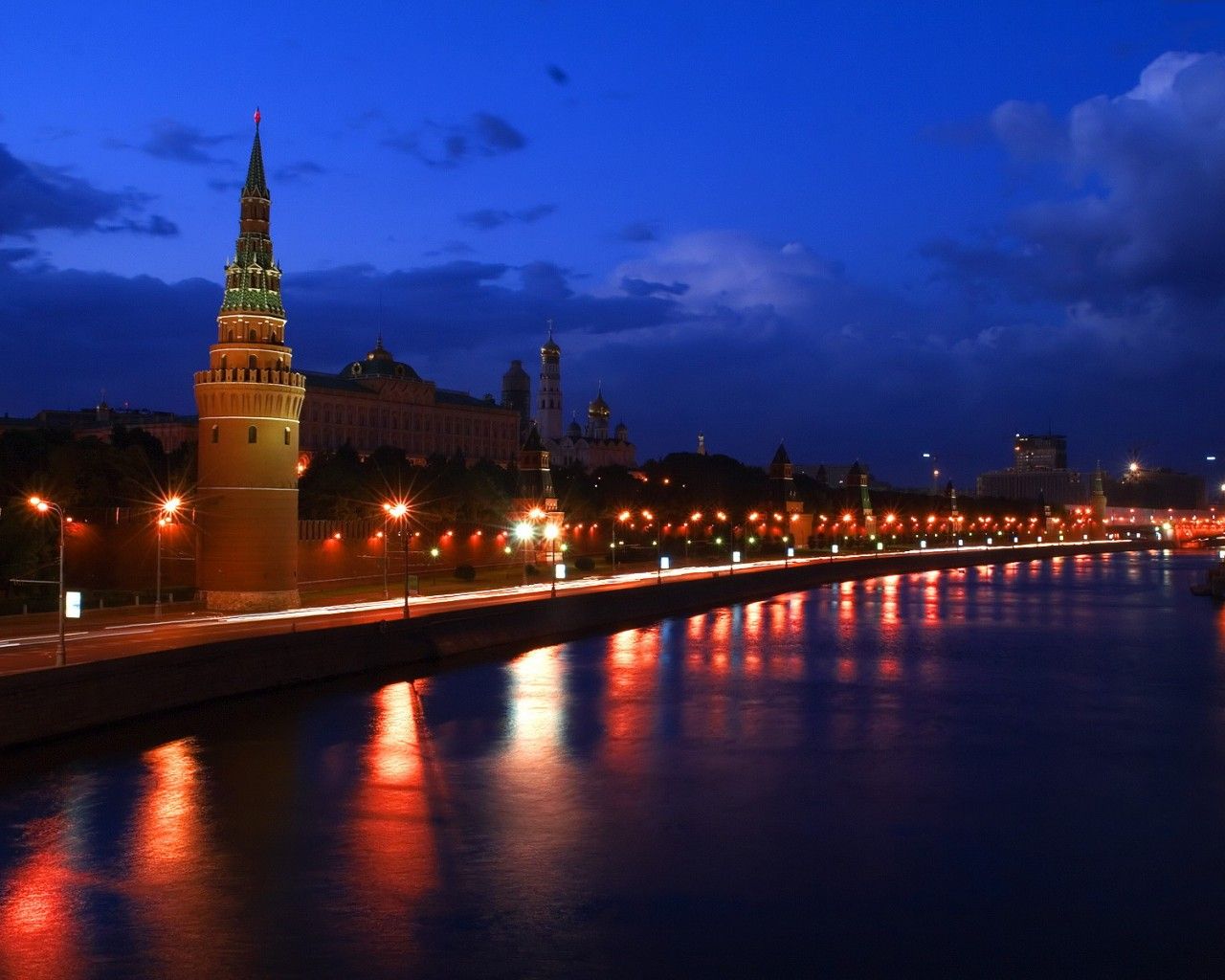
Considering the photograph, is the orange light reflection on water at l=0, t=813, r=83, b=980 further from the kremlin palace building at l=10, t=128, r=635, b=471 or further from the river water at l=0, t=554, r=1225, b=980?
the kremlin palace building at l=10, t=128, r=635, b=471

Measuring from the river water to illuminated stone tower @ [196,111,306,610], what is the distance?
18.4 metres

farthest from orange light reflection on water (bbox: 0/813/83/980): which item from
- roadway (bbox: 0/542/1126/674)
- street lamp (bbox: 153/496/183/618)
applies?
street lamp (bbox: 153/496/183/618)

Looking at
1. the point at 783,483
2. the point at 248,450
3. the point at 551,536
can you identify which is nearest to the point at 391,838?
the point at 248,450

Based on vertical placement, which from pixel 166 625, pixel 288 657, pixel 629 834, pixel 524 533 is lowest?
pixel 629 834

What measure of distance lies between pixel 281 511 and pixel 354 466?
28.3 m

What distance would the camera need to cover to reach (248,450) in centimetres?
5644

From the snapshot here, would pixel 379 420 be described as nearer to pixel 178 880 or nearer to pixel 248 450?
pixel 248 450

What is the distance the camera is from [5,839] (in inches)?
817

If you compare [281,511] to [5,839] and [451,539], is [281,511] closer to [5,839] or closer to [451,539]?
[451,539]

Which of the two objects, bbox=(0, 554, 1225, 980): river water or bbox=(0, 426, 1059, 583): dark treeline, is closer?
bbox=(0, 554, 1225, 980): river water

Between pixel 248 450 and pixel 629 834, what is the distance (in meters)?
38.6

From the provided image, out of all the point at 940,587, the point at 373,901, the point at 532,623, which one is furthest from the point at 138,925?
the point at 940,587

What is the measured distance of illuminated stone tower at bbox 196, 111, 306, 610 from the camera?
5575 cm

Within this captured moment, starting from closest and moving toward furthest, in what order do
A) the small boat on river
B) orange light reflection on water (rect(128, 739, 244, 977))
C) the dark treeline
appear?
orange light reflection on water (rect(128, 739, 244, 977)), the dark treeline, the small boat on river
